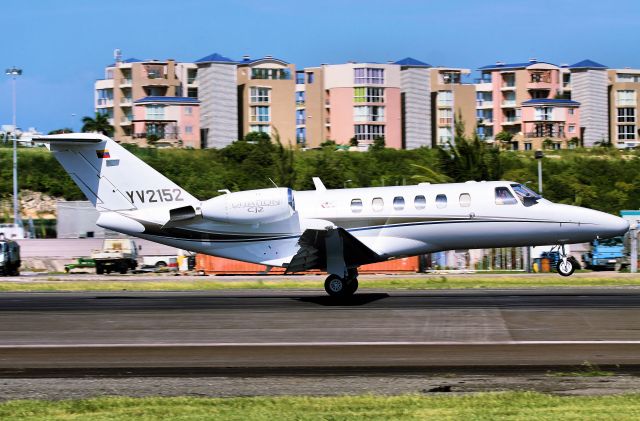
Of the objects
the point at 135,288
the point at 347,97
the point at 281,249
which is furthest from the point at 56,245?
the point at 347,97

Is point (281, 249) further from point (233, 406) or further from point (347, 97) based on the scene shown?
point (347, 97)

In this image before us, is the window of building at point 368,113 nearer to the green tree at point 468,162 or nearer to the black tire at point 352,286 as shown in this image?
the green tree at point 468,162

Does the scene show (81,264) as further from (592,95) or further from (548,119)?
(592,95)

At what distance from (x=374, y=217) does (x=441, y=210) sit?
1.69m

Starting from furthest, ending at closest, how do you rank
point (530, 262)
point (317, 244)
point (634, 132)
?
point (634, 132)
point (530, 262)
point (317, 244)

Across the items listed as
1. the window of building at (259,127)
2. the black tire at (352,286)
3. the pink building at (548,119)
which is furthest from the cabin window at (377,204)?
the pink building at (548,119)

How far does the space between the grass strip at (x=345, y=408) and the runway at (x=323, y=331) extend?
2.43m

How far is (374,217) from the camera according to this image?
972 inches

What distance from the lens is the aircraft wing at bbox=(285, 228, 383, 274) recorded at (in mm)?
23109

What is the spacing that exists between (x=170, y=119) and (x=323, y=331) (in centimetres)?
9824

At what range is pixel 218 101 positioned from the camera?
388ft

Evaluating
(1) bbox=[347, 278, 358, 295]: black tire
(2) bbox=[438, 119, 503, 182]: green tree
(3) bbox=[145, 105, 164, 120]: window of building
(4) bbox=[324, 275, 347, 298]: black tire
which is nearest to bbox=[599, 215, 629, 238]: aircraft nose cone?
(1) bbox=[347, 278, 358, 295]: black tire

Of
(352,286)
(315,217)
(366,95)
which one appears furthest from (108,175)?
(366,95)

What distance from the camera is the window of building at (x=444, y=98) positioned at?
131375mm
